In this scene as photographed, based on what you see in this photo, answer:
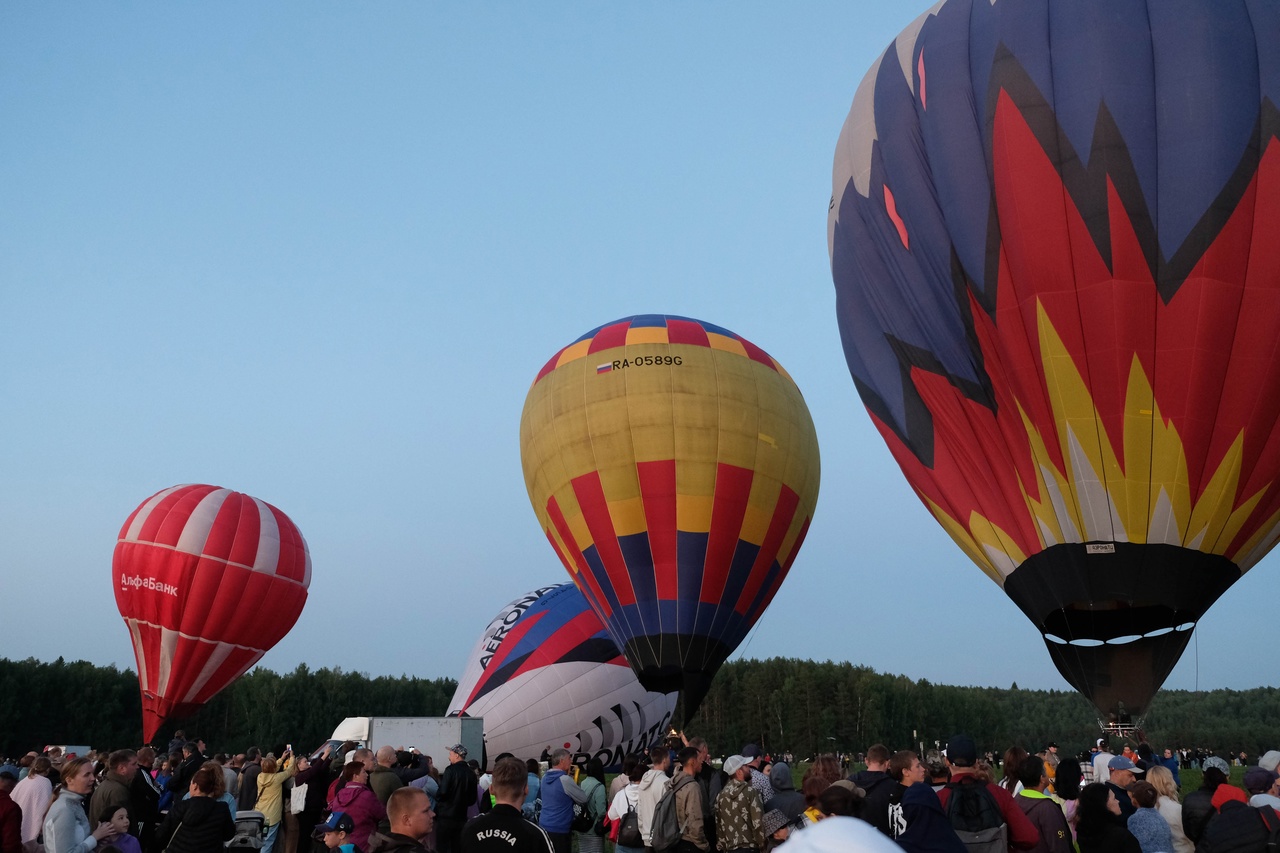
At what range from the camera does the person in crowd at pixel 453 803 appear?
25.3 feet

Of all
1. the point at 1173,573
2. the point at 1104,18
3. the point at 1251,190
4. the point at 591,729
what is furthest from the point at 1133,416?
the point at 591,729

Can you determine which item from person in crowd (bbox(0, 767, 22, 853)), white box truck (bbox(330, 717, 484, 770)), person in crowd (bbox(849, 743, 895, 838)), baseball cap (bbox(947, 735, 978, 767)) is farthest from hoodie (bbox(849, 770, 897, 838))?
white box truck (bbox(330, 717, 484, 770))

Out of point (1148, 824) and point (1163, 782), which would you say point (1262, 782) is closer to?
point (1163, 782)

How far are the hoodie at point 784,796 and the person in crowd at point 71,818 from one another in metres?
3.74

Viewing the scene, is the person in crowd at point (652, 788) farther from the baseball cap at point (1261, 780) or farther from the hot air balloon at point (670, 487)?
the hot air balloon at point (670, 487)

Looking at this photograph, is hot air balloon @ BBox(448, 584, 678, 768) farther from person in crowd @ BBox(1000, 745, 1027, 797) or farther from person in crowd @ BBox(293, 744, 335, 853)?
person in crowd @ BBox(1000, 745, 1027, 797)

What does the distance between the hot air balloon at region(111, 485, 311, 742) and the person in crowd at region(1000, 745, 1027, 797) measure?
19457 millimetres

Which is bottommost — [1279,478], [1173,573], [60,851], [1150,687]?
[60,851]

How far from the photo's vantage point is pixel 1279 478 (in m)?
10.9

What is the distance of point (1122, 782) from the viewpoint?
6434 mm

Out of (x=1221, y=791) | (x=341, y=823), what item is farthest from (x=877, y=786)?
(x=341, y=823)

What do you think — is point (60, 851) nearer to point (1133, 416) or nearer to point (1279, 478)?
point (1133, 416)

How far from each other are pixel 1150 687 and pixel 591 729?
11.2 meters

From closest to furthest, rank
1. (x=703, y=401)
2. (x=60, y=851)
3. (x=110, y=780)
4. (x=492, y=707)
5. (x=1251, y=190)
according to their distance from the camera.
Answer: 1. (x=60, y=851)
2. (x=110, y=780)
3. (x=1251, y=190)
4. (x=703, y=401)
5. (x=492, y=707)
